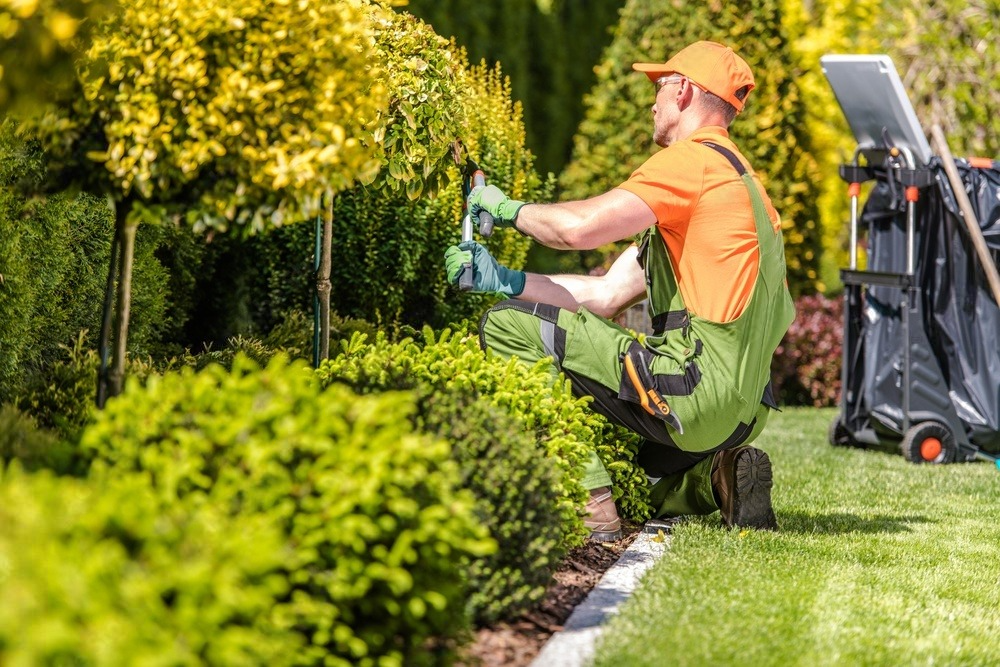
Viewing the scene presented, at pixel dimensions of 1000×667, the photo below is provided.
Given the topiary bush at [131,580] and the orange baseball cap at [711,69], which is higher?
the orange baseball cap at [711,69]

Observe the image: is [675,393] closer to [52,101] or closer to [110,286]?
[110,286]

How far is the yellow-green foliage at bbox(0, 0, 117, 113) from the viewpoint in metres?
2.41

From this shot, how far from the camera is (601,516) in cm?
414

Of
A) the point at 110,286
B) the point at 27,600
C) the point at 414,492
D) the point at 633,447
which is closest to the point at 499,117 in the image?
the point at 633,447

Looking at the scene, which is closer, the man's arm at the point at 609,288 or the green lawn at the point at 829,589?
the green lawn at the point at 829,589

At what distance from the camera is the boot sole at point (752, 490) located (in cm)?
422

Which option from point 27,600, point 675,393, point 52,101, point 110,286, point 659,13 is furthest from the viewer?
point 659,13

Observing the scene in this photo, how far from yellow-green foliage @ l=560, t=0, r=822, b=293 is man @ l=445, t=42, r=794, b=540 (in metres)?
4.77

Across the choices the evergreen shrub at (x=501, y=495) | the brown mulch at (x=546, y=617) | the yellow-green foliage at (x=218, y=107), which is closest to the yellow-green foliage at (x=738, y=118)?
the brown mulch at (x=546, y=617)

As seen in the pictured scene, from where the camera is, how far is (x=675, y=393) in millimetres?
4000

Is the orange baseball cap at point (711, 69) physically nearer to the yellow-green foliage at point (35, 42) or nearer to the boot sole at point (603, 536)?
the boot sole at point (603, 536)

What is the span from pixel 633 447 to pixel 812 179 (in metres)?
5.67

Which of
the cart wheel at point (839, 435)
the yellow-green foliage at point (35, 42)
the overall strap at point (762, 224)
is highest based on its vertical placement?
the yellow-green foliage at point (35, 42)

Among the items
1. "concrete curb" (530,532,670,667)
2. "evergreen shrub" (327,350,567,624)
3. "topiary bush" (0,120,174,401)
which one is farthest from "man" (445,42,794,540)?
"topiary bush" (0,120,174,401)
